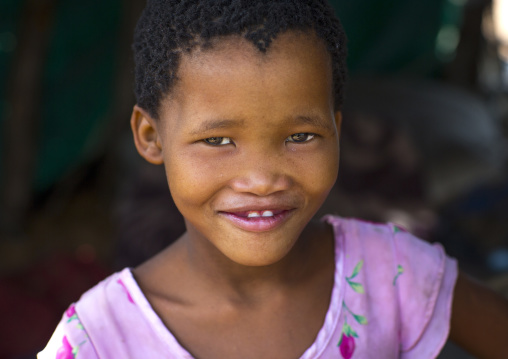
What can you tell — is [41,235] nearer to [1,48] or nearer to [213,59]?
[1,48]

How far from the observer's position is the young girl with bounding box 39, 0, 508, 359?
41.2 inches

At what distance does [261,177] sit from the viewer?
1.06 meters

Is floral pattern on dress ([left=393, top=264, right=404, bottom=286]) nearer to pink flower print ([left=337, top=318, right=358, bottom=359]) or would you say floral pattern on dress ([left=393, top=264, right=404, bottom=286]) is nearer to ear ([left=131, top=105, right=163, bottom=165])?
pink flower print ([left=337, top=318, right=358, bottom=359])

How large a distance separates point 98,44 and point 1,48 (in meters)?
0.59

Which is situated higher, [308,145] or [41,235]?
[308,145]

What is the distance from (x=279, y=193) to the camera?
1.09m

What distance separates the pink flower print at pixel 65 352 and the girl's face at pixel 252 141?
0.34m

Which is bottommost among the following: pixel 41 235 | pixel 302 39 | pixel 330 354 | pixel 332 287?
pixel 41 235

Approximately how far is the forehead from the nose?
0.09 metres

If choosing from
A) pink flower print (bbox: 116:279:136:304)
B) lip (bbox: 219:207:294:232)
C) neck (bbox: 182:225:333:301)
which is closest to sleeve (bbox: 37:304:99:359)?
pink flower print (bbox: 116:279:136:304)

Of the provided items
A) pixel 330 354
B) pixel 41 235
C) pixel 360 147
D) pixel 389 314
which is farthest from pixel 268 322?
pixel 41 235

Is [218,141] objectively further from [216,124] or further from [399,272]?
[399,272]

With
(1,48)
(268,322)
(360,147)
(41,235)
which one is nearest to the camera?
(268,322)

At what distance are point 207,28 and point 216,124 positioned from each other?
6.5 inches
